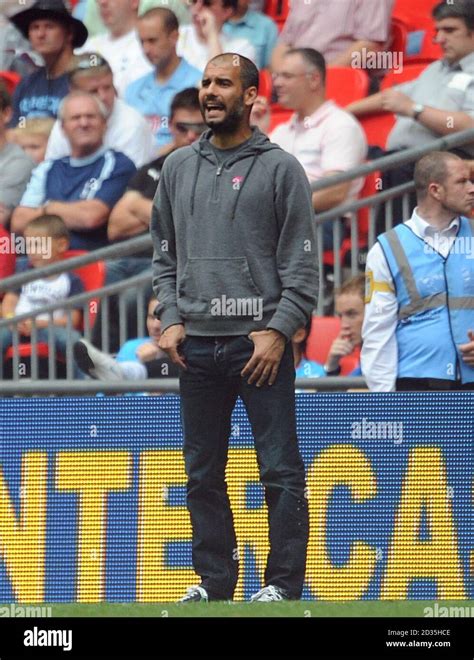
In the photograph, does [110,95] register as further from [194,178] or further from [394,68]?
[194,178]

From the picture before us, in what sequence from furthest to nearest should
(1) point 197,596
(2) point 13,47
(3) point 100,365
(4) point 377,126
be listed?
(2) point 13,47 < (4) point 377,126 < (3) point 100,365 < (1) point 197,596

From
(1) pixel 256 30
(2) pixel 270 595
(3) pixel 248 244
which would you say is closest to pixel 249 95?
(3) pixel 248 244

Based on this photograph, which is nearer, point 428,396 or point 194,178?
point 194,178

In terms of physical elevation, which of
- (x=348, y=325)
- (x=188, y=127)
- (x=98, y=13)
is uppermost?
(x=98, y=13)

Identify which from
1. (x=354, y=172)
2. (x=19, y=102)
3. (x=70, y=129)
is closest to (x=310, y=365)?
(x=354, y=172)

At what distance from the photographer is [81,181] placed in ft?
32.7

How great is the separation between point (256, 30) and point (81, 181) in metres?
1.56

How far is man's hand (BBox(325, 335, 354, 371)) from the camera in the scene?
8.59m

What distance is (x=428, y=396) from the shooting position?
21.9ft

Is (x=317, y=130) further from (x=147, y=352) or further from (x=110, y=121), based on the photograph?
(x=147, y=352)

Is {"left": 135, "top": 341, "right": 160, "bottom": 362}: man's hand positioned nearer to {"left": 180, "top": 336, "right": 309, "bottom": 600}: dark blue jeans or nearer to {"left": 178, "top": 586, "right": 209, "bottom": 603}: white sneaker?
{"left": 180, "top": 336, "right": 309, "bottom": 600}: dark blue jeans

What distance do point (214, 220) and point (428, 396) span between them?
4.90ft

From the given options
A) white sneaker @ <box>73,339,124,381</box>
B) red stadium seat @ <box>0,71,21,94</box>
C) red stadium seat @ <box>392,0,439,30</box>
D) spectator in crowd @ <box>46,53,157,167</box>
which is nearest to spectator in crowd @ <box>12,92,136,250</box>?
spectator in crowd @ <box>46,53,157,167</box>

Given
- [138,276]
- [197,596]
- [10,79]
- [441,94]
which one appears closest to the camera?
[197,596]
